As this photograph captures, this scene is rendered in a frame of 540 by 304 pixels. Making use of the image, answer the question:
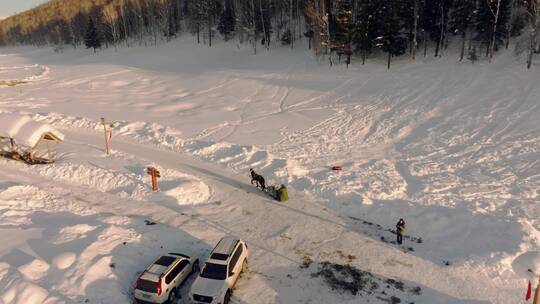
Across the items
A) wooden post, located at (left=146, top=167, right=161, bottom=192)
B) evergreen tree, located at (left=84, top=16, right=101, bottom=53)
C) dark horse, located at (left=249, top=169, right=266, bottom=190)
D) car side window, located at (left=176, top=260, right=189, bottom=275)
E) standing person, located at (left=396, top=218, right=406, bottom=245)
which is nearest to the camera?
car side window, located at (left=176, top=260, right=189, bottom=275)

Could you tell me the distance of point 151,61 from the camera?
73.4m

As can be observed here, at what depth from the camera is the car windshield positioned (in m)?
14.2

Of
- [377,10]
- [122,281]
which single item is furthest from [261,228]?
[377,10]

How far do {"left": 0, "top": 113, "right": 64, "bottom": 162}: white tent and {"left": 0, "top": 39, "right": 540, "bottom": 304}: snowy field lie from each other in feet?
5.22

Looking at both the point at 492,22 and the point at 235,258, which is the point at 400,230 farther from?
the point at 492,22

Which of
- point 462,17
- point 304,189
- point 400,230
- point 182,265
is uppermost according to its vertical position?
point 462,17

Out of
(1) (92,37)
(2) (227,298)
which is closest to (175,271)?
(2) (227,298)

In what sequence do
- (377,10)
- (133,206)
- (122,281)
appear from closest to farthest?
1. (122,281)
2. (133,206)
3. (377,10)

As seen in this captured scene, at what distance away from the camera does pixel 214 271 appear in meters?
14.4

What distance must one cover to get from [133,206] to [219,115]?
18386 mm

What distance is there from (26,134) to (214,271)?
18.1 meters

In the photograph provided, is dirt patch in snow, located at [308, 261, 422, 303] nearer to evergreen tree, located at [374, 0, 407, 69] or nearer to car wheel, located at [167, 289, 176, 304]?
car wheel, located at [167, 289, 176, 304]

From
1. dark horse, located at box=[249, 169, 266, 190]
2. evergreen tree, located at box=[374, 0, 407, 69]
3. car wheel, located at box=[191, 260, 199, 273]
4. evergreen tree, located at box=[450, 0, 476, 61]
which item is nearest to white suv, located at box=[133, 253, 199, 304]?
car wheel, located at box=[191, 260, 199, 273]

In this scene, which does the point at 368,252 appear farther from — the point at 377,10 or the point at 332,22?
the point at 332,22
